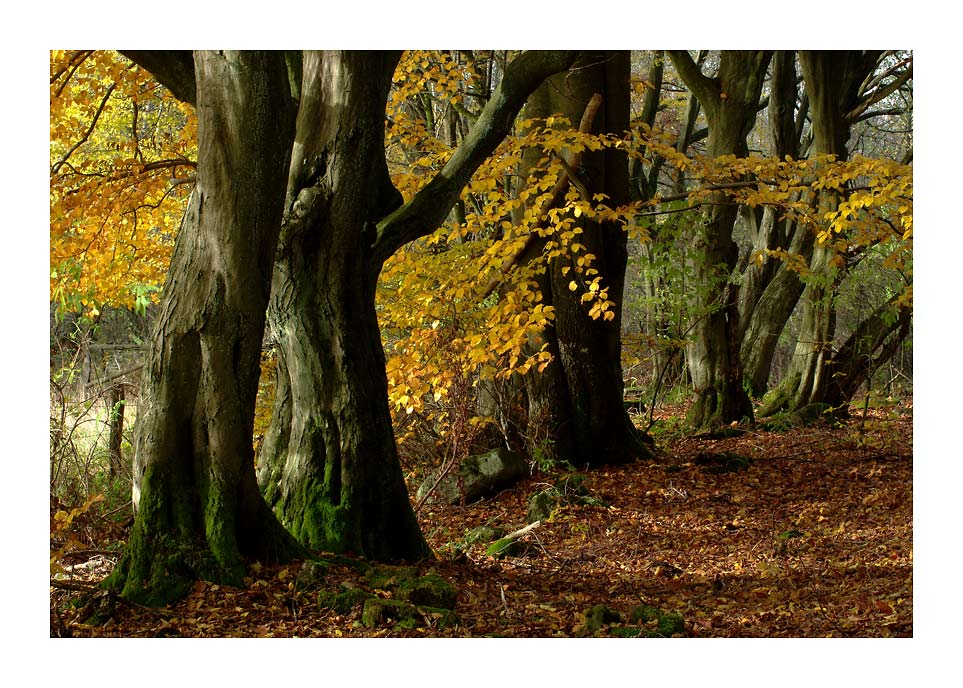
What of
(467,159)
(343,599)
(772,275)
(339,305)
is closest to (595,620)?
(343,599)

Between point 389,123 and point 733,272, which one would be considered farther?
point 733,272

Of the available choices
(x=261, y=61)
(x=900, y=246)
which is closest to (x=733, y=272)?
(x=900, y=246)

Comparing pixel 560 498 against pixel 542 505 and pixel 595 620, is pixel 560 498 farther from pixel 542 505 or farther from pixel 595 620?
pixel 595 620

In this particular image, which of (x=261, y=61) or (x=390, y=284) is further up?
(x=261, y=61)

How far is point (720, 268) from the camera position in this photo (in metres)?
11.1

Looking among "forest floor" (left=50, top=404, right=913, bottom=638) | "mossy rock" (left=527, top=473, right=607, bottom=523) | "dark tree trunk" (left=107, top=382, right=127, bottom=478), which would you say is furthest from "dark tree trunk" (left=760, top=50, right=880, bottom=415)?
"dark tree trunk" (left=107, top=382, right=127, bottom=478)

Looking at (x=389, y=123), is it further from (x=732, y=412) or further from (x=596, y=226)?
(x=732, y=412)

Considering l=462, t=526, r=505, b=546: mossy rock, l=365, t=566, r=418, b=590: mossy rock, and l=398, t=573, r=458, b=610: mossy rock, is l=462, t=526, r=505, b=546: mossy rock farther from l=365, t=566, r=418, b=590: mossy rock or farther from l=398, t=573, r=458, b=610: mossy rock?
l=398, t=573, r=458, b=610: mossy rock

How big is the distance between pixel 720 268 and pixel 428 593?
26.1ft

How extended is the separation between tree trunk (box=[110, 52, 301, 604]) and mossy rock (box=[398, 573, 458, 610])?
0.75 m

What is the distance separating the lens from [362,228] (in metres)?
5.12

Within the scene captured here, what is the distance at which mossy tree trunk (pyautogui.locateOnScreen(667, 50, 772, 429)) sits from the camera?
36.2ft

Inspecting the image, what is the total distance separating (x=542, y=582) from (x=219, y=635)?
221 cm
